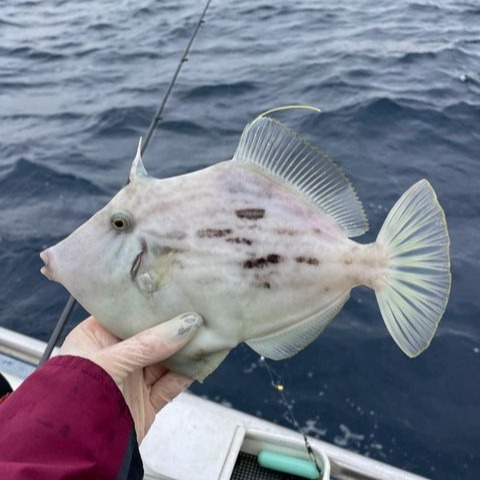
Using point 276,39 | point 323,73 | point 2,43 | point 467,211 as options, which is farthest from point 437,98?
point 2,43

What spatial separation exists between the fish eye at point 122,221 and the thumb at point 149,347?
38 centimetres

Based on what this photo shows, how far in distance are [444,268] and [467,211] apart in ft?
11.9

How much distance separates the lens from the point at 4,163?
7.05 metres

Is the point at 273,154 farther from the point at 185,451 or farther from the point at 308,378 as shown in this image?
the point at 308,378

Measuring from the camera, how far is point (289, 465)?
9.51ft

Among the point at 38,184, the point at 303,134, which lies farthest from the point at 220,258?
the point at 38,184

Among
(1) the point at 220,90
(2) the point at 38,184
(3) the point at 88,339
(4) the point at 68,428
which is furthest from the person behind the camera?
(1) the point at 220,90

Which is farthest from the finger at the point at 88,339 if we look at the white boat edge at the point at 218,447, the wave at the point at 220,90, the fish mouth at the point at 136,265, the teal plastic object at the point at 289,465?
the wave at the point at 220,90

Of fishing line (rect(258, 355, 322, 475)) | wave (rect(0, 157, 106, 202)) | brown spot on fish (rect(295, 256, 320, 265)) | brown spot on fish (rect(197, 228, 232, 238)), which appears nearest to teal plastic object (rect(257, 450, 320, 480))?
fishing line (rect(258, 355, 322, 475))

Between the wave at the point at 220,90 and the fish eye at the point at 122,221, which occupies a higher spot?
the fish eye at the point at 122,221

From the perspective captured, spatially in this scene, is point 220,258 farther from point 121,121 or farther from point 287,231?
point 121,121

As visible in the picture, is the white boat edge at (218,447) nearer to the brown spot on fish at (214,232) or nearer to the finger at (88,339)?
the finger at (88,339)

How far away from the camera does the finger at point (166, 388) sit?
2.31 meters

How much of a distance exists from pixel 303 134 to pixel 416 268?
501 cm
